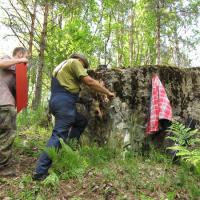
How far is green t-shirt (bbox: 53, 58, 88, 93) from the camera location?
551 cm

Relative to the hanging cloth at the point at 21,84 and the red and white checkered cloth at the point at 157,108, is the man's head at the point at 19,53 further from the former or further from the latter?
the red and white checkered cloth at the point at 157,108

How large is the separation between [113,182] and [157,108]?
1.99 meters

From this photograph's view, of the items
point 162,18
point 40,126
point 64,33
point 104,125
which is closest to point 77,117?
point 104,125

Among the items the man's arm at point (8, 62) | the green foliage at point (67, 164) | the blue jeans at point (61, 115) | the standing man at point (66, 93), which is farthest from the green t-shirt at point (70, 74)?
the green foliage at point (67, 164)

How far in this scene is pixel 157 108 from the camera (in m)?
6.24

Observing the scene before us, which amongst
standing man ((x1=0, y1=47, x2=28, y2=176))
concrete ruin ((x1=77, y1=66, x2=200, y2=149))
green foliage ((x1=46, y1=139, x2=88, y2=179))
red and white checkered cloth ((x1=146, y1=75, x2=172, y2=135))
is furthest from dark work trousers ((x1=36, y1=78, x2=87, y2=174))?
red and white checkered cloth ((x1=146, y1=75, x2=172, y2=135))

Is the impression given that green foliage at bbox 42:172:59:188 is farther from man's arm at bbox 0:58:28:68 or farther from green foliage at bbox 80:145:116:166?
man's arm at bbox 0:58:28:68

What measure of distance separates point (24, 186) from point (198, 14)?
56.5 feet

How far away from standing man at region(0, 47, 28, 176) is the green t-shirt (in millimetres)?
633

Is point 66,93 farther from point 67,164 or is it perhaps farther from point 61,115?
point 67,164

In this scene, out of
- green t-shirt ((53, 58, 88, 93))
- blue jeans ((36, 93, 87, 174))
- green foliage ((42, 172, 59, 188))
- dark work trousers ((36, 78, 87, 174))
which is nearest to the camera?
green foliage ((42, 172, 59, 188))

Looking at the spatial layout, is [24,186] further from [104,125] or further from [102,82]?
[102,82]

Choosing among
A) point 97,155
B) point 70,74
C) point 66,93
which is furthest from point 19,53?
point 97,155

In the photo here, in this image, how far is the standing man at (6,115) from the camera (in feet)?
17.2
